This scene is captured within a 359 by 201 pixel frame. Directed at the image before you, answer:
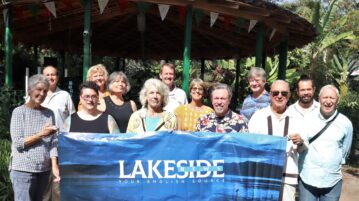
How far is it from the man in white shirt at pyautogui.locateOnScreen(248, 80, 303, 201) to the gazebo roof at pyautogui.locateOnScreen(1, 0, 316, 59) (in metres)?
3.39

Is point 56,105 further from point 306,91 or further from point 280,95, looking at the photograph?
point 306,91

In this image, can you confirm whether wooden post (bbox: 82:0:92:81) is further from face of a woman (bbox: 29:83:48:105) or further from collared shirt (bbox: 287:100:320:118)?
collared shirt (bbox: 287:100:320:118)

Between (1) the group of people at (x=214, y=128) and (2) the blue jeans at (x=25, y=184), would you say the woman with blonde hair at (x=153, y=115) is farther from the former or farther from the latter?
(2) the blue jeans at (x=25, y=184)

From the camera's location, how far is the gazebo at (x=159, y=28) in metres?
7.53

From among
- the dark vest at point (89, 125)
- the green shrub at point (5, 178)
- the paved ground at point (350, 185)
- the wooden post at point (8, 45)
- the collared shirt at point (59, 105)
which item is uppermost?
the wooden post at point (8, 45)

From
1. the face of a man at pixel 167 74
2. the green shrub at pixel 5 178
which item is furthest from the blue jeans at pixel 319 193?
the green shrub at pixel 5 178

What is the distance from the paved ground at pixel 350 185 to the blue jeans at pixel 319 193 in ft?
12.9

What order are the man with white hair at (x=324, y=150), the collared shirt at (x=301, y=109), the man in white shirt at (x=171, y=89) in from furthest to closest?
the man in white shirt at (x=171, y=89) < the collared shirt at (x=301, y=109) < the man with white hair at (x=324, y=150)

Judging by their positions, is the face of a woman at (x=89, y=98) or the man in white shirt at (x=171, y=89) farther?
the man in white shirt at (x=171, y=89)

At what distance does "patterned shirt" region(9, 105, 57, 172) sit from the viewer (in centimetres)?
398

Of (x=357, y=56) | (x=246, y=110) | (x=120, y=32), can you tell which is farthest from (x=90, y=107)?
(x=357, y=56)

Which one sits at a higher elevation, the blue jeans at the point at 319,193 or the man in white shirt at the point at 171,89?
the man in white shirt at the point at 171,89

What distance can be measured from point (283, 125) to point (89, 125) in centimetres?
180

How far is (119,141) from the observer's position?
13.0ft
